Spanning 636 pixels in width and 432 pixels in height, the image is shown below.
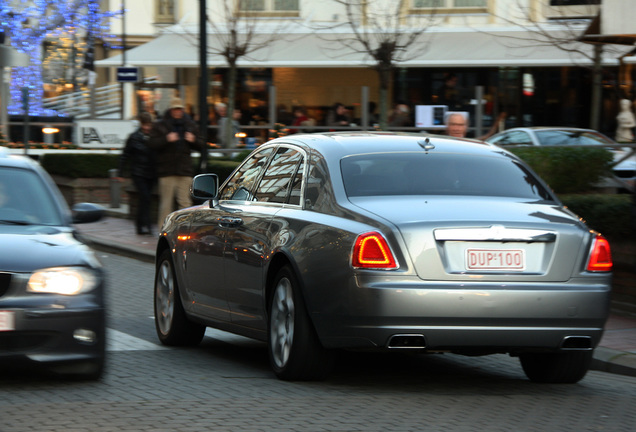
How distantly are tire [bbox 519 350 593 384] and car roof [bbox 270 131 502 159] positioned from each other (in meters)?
1.36

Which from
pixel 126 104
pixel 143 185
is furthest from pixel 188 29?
pixel 143 185

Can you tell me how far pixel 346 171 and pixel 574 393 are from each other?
190 centimetres

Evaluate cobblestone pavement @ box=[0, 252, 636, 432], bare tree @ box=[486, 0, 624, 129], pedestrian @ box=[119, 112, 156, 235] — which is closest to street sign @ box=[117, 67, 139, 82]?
bare tree @ box=[486, 0, 624, 129]

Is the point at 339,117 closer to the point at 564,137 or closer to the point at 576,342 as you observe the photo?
the point at 564,137

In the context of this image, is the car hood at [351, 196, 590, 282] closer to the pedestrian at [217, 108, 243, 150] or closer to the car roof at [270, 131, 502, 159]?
the car roof at [270, 131, 502, 159]

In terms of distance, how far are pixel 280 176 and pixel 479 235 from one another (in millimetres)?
1801

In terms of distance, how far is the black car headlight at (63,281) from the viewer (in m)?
6.82

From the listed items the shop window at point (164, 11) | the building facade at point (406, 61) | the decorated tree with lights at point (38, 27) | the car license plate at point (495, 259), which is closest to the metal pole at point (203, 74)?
the car license plate at point (495, 259)

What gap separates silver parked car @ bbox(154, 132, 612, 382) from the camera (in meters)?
6.70

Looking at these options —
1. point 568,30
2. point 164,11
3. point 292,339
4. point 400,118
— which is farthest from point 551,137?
point 164,11

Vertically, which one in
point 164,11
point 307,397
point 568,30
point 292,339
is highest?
point 164,11

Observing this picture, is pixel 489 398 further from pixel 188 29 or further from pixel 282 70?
pixel 188 29

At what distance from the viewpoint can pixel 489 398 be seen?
7.11m

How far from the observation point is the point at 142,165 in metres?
19.0
